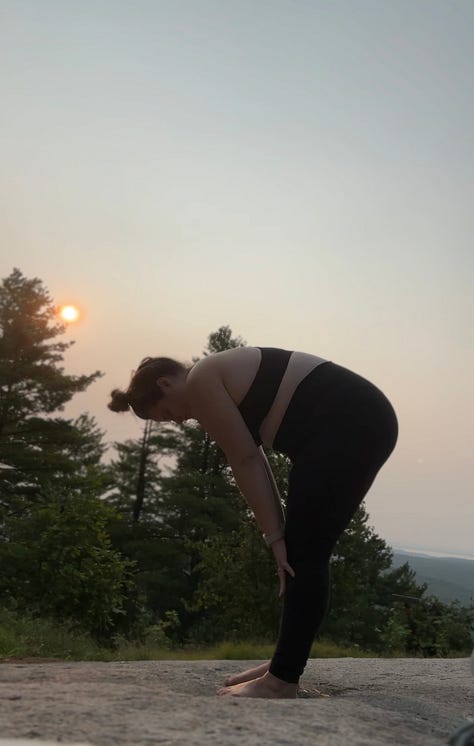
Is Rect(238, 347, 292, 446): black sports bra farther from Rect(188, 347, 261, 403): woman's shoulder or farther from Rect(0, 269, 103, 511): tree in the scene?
Rect(0, 269, 103, 511): tree

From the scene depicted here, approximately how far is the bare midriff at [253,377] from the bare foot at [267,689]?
84 centimetres

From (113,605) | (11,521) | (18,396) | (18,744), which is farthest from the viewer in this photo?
(18,396)

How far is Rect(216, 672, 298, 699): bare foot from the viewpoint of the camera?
2329mm

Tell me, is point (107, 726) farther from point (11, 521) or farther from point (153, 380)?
point (11, 521)

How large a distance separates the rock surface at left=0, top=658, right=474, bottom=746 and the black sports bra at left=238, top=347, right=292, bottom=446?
97cm

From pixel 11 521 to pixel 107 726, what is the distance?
18.9 metres

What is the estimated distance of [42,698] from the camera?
191cm

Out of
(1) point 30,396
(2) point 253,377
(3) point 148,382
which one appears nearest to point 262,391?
(2) point 253,377

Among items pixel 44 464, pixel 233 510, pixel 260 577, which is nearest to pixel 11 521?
pixel 44 464

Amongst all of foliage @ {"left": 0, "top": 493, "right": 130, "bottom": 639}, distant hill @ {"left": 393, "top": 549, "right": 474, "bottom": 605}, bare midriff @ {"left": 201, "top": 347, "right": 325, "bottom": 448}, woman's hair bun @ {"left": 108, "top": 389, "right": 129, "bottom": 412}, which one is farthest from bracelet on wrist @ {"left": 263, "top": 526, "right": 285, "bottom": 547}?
distant hill @ {"left": 393, "top": 549, "right": 474, "bottom": 605}

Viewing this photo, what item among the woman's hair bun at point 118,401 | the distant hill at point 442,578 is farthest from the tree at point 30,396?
the woman's hair bun at point 118,401

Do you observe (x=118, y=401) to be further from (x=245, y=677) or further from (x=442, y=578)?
(x=442, y=578)

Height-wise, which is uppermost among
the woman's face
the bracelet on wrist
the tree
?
the tree

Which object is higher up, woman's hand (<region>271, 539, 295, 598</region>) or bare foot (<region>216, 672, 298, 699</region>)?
woman's hand (<region>271, 539, 295, 598</region>)
